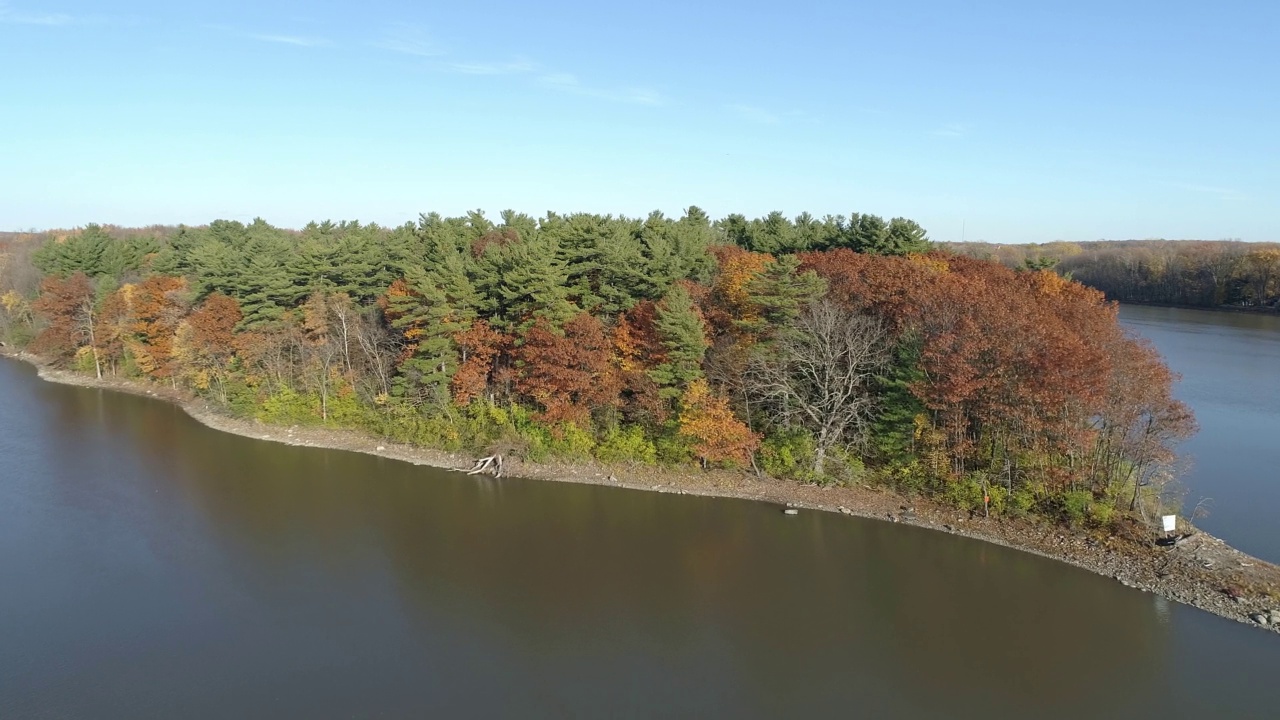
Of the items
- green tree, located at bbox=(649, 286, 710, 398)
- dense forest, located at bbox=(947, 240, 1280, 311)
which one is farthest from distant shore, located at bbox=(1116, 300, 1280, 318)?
green tree, located at bbox=(649, 286, 710, 398)

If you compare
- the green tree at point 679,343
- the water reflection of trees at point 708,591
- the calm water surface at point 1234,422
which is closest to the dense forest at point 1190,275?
the calm water surface at point 1234,422

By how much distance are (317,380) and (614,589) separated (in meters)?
17.2

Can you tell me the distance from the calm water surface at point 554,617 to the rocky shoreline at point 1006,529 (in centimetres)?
57

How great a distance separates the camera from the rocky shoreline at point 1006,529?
14.2 meters

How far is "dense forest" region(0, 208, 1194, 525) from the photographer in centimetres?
1712

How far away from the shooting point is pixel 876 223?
1083 inches

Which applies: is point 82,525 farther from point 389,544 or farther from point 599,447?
point 599,447

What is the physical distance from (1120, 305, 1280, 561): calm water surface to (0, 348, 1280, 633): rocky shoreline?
1.93m

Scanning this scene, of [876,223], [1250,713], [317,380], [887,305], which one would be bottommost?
[1250,713]

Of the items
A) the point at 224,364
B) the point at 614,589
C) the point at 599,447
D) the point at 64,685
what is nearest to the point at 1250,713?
the point at 614,589

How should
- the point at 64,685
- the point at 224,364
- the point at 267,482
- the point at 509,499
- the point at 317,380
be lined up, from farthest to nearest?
1. the point at 224,364
2. the point at 317,380
3. the point at 267,482
4. the point at 509,499
5. the point at 64,685

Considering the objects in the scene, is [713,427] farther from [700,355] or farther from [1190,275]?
[1190,275]

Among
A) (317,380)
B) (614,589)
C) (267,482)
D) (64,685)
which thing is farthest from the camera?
(317,380)

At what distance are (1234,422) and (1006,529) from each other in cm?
1507
